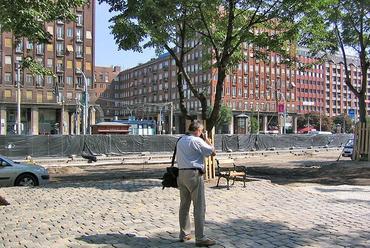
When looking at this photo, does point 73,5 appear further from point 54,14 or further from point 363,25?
point 363,25

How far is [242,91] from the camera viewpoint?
5344 inches

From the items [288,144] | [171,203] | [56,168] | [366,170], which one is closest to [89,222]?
[171,203]

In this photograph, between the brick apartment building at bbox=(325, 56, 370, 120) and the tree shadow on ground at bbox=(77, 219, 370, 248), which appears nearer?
the tree shadow on ground at bbox=(77, 219, 370, 248)

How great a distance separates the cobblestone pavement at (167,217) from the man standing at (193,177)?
0.30 metres

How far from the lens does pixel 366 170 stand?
21703 mm

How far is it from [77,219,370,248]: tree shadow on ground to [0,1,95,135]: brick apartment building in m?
82.0

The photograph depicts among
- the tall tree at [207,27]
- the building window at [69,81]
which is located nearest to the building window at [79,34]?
the building window at [69,81]

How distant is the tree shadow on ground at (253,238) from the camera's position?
23.5 ft

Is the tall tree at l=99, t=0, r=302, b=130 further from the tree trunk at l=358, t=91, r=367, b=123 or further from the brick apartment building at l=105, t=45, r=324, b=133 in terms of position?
the brick apartment building at l=105, t=45, r=324, b=133

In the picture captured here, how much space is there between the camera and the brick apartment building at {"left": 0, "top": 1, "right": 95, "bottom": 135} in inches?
3494

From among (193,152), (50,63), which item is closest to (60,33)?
(50,63)

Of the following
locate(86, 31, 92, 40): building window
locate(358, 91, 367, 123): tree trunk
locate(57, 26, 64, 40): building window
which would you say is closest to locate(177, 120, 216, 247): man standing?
locate(358, 91, 367, 123): tree trunk

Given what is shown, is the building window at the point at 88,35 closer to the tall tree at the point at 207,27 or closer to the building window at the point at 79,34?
the building window at the point at 79,34

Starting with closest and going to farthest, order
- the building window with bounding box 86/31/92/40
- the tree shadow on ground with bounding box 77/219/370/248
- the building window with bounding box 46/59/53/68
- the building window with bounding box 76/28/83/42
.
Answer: the tree shadow on ground with bounding box 77/219/370/248 < the building window with bounding box 46/59/53/68 < the building window with bounding box 76/28/83/42 < the building window with bounding box 86/31/92/40
